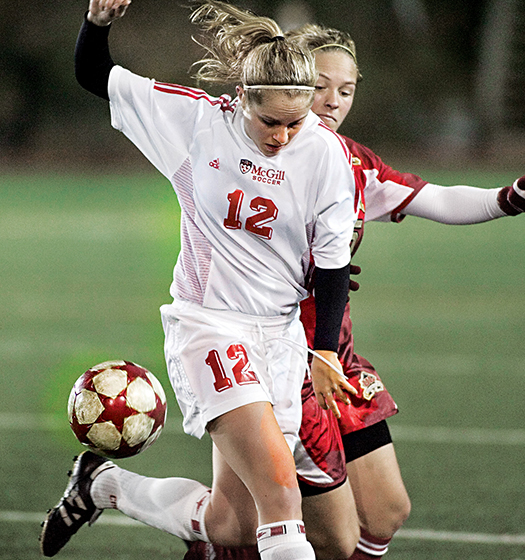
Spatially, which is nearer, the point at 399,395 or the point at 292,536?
the point at 292,536

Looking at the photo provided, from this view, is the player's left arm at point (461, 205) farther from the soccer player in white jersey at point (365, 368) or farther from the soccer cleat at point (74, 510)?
the soccer cleat at point (74, 510)

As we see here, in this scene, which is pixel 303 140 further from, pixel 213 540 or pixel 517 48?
pixel 517 48

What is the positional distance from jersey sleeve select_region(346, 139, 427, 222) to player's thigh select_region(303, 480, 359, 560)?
1117mm

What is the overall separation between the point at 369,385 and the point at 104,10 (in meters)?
1.72

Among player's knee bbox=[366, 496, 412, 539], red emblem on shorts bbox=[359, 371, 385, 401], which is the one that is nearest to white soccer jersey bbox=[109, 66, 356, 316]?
red emblem on shorts bbox=[359, 371, 385, 401]

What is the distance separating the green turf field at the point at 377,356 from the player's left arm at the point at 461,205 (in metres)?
1.34

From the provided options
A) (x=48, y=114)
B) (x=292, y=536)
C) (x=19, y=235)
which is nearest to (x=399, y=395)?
(x=292, y=536)

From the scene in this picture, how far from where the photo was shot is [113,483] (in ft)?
11.8

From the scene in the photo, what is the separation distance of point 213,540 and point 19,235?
13.0 meters

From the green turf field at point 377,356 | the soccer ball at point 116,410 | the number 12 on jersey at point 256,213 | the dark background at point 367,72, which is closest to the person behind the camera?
the number 12 on jersey at point 256,213

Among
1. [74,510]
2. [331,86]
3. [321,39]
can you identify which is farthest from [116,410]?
[321,39]

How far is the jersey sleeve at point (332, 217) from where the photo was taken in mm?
2947

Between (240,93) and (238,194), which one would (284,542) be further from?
(240,93)

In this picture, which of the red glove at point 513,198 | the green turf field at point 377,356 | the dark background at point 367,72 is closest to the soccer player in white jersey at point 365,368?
the red glove at point 513,198
